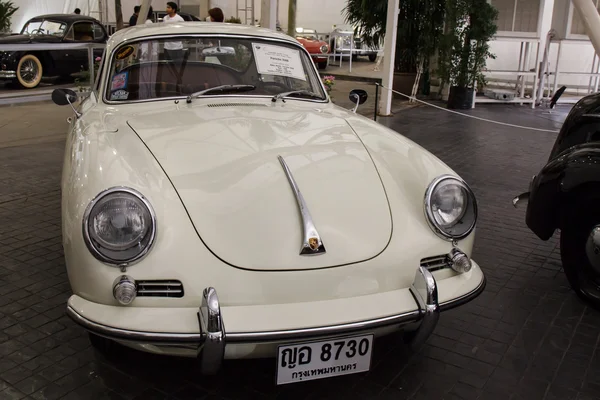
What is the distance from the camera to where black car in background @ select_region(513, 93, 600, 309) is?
10.5 ft

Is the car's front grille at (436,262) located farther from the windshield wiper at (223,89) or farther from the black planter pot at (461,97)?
the black planter pot at (461,97)

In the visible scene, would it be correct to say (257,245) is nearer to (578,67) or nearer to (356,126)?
(356,126)

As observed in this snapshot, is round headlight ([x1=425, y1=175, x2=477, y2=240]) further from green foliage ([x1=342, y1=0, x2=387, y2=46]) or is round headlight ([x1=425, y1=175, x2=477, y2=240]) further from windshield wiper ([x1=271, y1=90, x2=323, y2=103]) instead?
green foliage ([x1=342, y1=0, x2=387, y2=46])

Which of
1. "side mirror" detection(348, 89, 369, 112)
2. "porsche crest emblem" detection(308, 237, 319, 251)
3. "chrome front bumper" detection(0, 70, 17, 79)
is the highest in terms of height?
"side mirror" detection(348, 89, 369, 112)

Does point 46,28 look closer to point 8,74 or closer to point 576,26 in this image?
point 8,74

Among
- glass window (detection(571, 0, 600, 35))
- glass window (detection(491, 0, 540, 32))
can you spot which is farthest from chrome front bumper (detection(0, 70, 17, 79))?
glass window (detection(571, 0, 600, 35))

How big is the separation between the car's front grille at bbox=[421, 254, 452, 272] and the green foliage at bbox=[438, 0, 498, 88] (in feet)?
28.7

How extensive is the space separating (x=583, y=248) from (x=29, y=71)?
11.4 meters

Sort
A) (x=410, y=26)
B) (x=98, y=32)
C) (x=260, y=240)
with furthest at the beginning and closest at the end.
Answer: (x=98, y=32)
(x=410, y=26)
(x=260, y=240)

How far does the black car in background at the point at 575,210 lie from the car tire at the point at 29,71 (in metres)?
10.9

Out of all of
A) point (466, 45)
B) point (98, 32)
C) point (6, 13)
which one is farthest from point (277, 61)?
point (6, 13)

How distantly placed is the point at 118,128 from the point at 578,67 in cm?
1262

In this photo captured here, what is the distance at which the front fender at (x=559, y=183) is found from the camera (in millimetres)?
3174

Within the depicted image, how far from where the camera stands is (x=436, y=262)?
2471 millimetres
